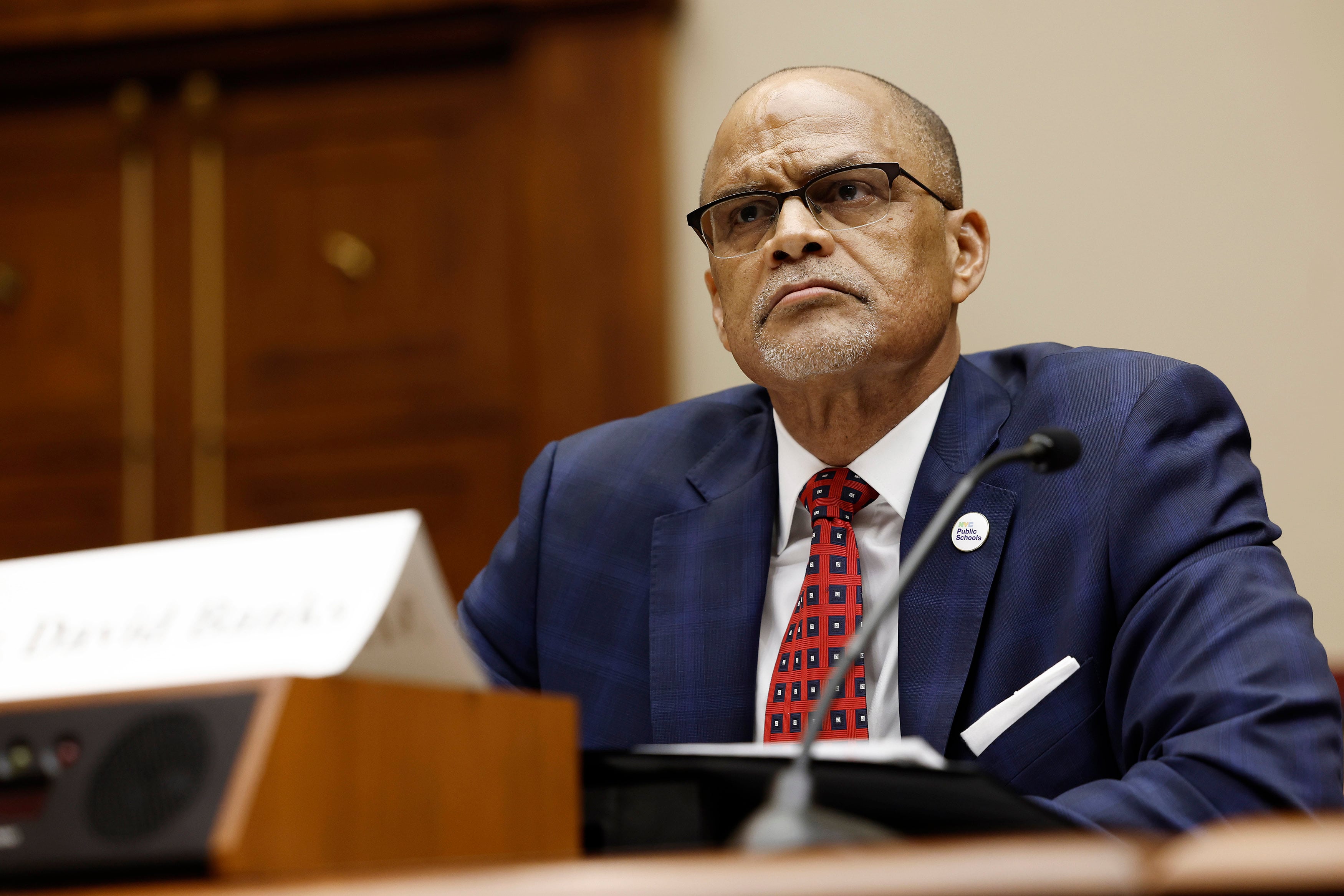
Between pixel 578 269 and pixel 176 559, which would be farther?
pixel 578 269

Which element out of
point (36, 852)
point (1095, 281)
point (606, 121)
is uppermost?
point (606, 121)

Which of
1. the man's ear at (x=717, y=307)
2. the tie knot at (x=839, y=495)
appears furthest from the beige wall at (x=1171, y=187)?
the tie knot at (x=839, y=495)

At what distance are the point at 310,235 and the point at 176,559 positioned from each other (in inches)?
77.7

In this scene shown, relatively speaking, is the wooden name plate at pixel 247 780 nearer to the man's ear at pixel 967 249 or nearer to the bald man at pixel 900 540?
the bald man at pixel 900 540

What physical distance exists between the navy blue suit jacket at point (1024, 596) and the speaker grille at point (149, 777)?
680mm

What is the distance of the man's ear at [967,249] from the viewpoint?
1.71 metres

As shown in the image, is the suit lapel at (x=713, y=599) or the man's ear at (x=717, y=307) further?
the man's ear at (x=717, y=307)

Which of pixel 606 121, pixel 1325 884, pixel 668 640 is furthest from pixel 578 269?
pixel 1325 884

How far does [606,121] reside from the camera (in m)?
2.41

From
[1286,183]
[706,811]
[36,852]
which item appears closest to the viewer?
[36,852]

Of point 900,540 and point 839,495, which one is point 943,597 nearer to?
point 900,540

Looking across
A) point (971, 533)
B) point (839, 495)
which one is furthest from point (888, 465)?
point (971, 533)

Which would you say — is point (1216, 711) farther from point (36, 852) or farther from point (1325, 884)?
point (36, 852)

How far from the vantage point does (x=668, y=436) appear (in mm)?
1747
